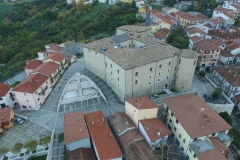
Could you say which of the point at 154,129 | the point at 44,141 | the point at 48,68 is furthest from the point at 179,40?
the point at 44,141

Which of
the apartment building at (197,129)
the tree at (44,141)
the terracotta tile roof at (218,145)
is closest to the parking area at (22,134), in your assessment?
the tree at (44,141)

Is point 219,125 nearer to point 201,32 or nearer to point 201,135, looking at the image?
point 201,135

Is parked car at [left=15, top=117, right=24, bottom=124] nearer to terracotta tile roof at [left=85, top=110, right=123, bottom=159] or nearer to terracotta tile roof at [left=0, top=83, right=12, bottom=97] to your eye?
terracotta tile roof at [left=0, top=83, right=12, bottom=97]

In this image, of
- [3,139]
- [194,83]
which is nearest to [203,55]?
[194,83]

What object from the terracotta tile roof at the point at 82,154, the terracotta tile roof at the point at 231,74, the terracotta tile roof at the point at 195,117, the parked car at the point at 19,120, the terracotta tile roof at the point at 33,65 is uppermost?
the terracotta tile roof at the point at 33,65

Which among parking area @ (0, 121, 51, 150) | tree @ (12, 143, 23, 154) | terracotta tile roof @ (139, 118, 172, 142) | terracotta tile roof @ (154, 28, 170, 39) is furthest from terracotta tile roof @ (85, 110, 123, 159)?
terracotta tile roof @ (154, 28, 170, 39)

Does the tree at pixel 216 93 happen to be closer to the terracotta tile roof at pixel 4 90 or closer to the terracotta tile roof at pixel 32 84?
the terracotta tile roof at pixel 32 84
